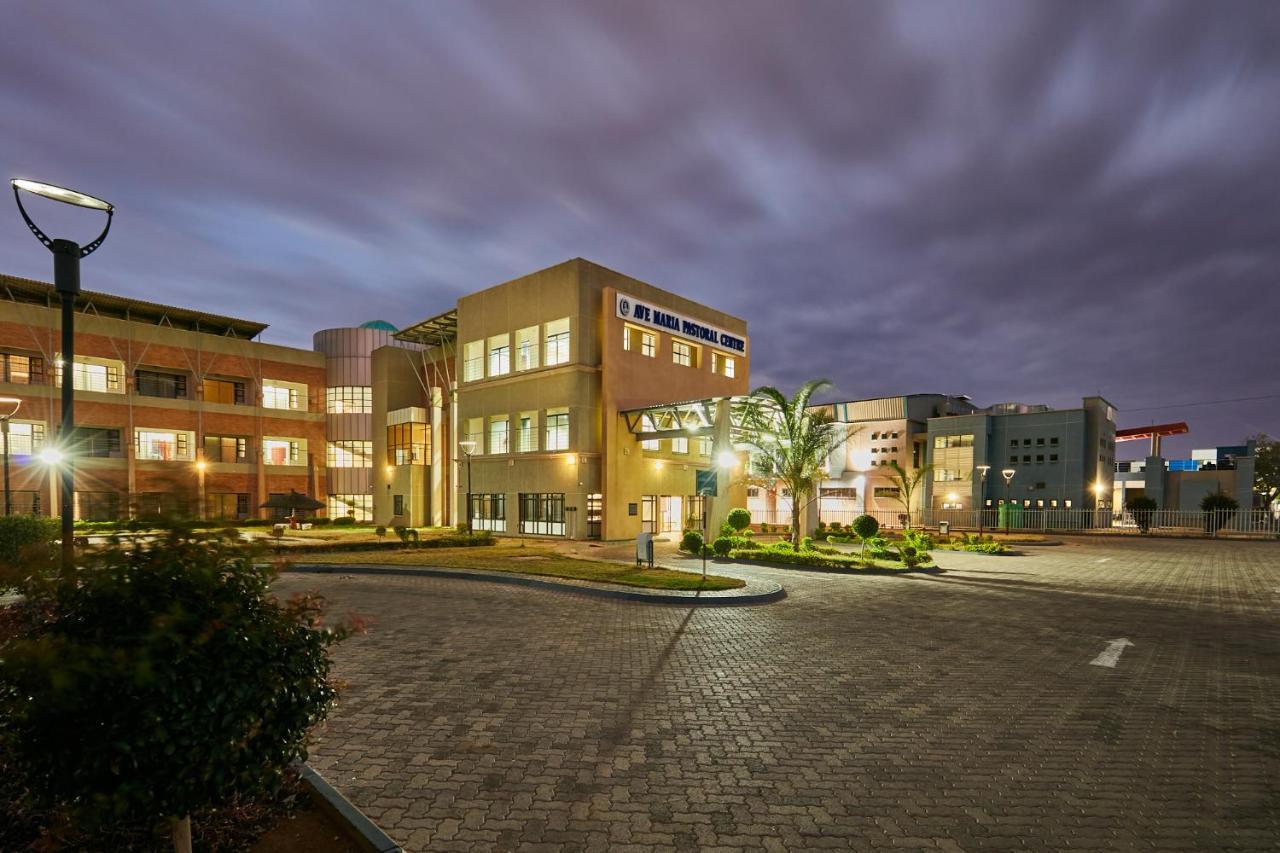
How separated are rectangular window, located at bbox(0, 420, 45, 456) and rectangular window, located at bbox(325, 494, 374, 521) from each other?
17478 millimetres

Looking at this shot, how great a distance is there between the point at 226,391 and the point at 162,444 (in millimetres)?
6148

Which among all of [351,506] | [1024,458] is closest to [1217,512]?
[1024,458]

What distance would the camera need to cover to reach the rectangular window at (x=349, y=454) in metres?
48.2

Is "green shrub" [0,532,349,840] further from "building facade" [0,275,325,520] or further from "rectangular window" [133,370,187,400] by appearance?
"rectangular window" [133,370,187,400]

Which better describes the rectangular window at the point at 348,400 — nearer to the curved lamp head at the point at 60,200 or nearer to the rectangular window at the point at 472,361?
the rectangular window at the point at 472,361

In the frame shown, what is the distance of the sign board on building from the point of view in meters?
32.0

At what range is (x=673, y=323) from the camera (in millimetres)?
34844

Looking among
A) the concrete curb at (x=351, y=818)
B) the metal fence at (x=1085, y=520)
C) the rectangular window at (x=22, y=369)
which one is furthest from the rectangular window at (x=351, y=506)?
the concrete curb at (x=351, y=818)

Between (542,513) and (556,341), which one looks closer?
(556,341)

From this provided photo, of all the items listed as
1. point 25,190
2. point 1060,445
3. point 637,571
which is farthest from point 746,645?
point 1060,445

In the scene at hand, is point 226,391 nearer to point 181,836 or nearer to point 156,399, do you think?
point 156,399

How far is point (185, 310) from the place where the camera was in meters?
42.4

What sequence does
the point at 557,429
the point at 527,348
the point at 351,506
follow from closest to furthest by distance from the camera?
the point at 557,429 < the point at 527,348 < the point at 351,506

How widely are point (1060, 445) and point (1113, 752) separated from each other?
179ft
